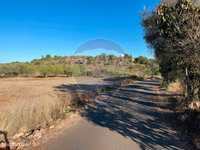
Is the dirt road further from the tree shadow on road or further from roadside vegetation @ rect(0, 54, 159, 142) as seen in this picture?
roadside vegetation @ rect(0, 54, 159, 142)

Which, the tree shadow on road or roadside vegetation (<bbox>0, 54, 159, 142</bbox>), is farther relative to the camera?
roadside vegetation (<bbox>0, 54, 159, 142</bbox>)

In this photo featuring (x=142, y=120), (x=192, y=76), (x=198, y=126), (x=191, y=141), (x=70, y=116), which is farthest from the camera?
(x=192, y=76)

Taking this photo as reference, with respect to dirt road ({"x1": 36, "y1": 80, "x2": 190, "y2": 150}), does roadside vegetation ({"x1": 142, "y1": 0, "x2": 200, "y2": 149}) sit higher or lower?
higher

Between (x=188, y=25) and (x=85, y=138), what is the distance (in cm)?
819

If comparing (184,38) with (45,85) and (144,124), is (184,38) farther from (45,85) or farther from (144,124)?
(45,85)

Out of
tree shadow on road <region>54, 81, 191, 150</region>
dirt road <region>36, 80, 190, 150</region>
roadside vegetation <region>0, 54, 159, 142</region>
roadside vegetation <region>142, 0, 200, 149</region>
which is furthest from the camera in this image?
roadside vegetation <region>0, 54, 159, 142</region>

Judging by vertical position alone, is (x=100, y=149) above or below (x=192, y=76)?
below

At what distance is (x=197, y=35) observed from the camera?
539 inches

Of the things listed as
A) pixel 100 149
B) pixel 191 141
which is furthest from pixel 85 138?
pixel 191 141

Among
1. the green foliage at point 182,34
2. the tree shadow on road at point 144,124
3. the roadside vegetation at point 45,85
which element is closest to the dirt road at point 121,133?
the tree shadow on road at point 144,124

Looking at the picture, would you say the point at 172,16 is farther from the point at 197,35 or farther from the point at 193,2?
the point at 197,35

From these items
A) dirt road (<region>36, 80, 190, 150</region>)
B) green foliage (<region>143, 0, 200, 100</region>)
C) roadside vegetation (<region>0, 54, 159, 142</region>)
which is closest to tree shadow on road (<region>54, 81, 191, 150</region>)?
dirt road (<region>36, 80, 190, 150</region>)

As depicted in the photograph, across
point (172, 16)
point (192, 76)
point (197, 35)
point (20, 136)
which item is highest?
point (172, 16)

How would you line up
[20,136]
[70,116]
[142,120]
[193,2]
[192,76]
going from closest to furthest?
1. [20,136]
2. [142,120]
3. [70,116]
4. [193,2]
5. [192,76]
